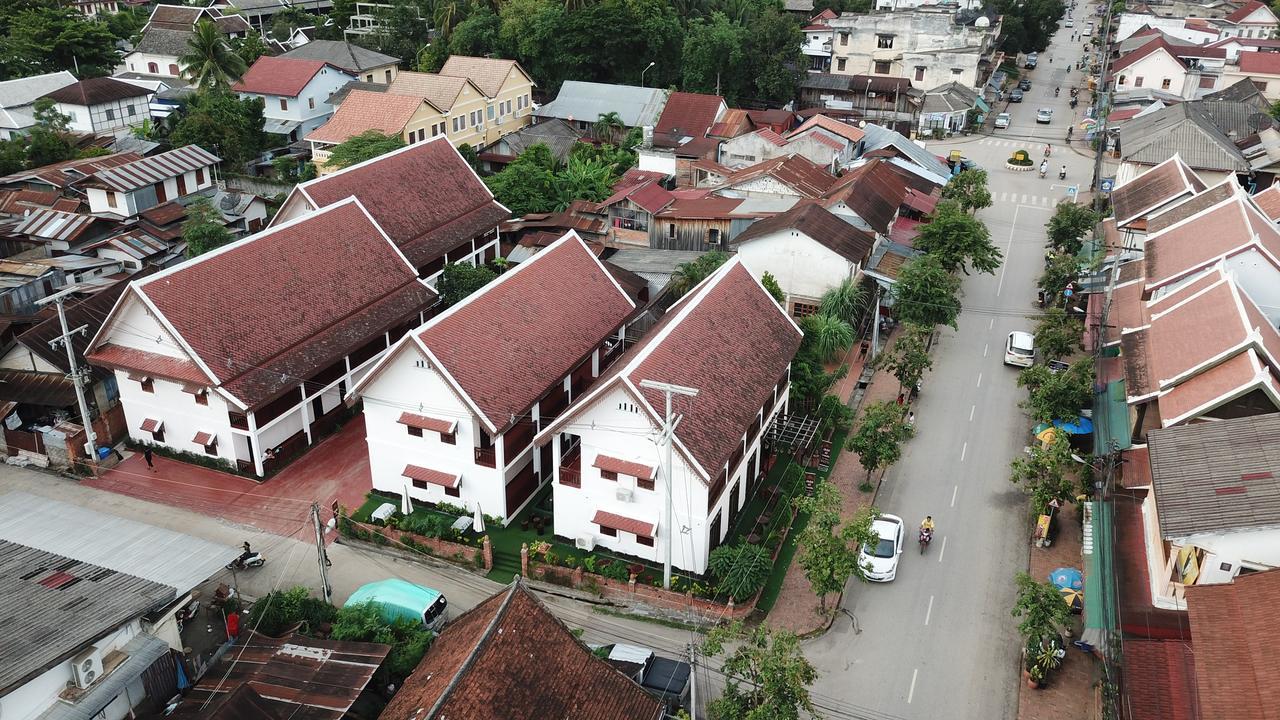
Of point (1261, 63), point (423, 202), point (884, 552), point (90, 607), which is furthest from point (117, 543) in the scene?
point (1261, 63)

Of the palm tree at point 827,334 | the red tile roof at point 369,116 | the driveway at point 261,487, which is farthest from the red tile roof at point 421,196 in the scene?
the palm tree at point 827,334

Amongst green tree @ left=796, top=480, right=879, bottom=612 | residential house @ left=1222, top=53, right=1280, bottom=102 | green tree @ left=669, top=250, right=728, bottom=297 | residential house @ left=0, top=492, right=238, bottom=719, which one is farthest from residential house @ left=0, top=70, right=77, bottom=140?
residential house @ left=1222, top=53, right=1280, bottom=102

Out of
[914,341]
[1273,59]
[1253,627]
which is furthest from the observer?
[1273,59]

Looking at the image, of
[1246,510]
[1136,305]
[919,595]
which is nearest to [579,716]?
[919,595]

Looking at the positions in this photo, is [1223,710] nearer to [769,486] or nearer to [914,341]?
[769,486]

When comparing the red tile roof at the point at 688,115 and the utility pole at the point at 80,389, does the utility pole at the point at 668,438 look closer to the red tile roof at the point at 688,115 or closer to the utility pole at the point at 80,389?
the utility pole at the point at 80,389

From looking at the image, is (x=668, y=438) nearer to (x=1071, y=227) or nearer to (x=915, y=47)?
(x=1071, y=227)

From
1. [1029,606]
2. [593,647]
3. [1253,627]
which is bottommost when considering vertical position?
[593,647]
